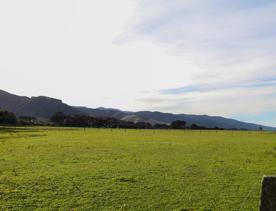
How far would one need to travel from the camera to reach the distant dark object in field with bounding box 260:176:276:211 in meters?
6.23

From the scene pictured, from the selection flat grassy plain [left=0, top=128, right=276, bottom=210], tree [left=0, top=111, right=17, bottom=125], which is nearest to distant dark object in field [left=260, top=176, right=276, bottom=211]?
flat grassy plain [left=0, top=128, right=276, bottom=210]

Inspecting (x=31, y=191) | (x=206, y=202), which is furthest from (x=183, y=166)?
(x=31, y=191)

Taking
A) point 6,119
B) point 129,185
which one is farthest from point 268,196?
point 6,119

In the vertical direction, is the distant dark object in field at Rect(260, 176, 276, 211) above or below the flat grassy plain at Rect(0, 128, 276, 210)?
above

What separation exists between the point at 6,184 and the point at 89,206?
6602 mm

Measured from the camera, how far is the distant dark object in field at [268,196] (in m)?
6.23

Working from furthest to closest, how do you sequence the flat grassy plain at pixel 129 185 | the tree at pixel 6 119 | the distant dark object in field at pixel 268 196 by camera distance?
the tree at pixel 6 119
the flat grassy plain at pixel 129 185
the distant dark object in field at pixel 268 196

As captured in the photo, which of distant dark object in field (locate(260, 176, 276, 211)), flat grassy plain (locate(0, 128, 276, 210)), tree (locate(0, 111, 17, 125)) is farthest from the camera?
tree (locate(0, 111, 17, 125))

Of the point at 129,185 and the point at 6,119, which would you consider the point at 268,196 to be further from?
the point at 6,119

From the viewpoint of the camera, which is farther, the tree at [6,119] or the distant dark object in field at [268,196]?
the tree at [6,119]

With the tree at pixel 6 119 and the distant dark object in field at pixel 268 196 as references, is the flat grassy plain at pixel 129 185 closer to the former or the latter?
the distant dark object in field at pixel 268 196

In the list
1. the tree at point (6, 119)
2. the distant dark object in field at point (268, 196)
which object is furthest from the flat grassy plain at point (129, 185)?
the tree at point (6, 119)

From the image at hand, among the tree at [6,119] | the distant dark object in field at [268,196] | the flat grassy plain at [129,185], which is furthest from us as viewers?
the tree at [6,119]

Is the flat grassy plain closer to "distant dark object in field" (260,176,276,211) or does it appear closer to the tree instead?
"distant dark object in field" (260,176,276,211)
